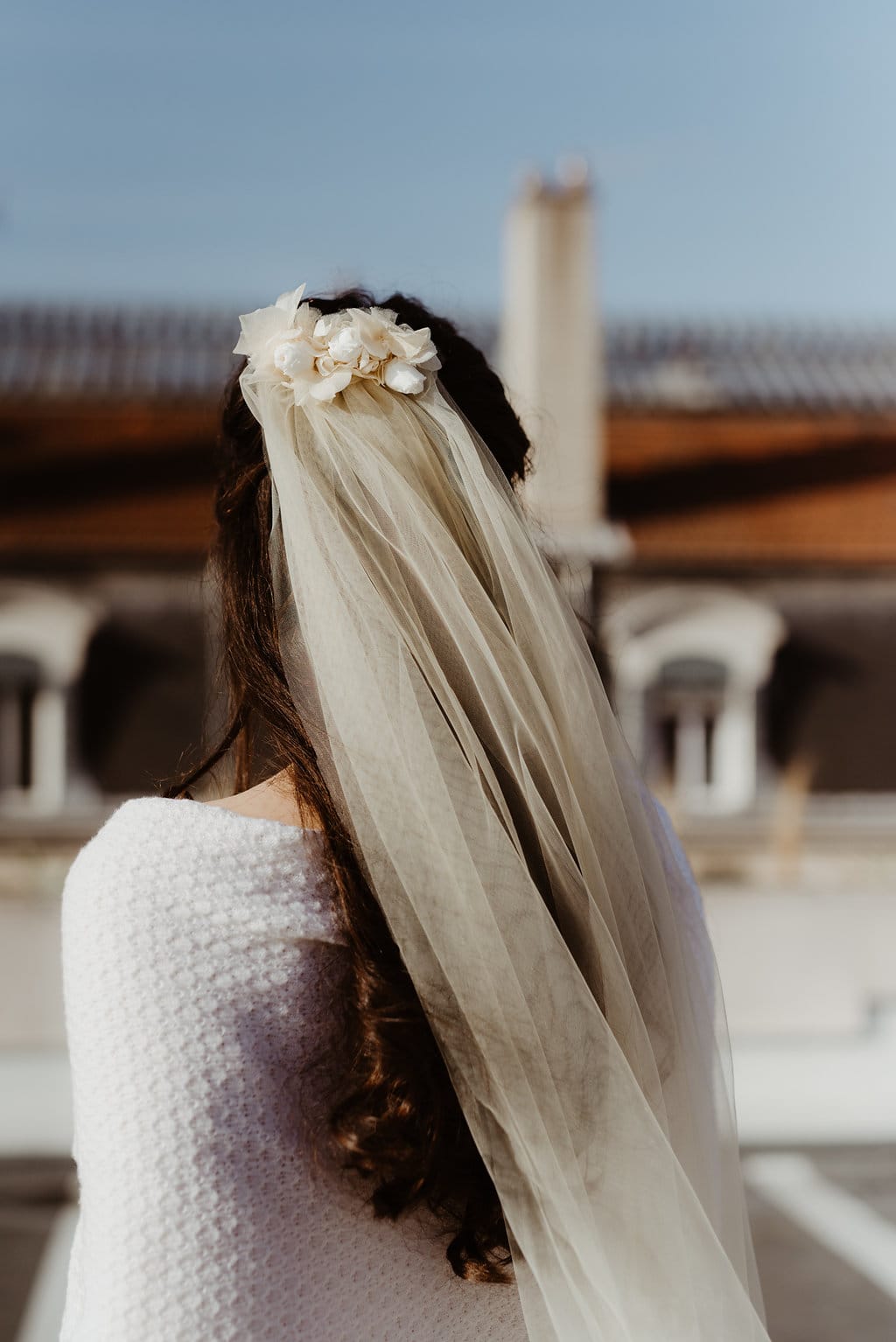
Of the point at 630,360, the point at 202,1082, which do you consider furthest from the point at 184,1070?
the point at 630,360

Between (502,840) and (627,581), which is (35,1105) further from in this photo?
(627,581)

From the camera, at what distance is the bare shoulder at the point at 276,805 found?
3.40ft

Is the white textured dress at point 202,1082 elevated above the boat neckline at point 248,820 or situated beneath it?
situated beneath

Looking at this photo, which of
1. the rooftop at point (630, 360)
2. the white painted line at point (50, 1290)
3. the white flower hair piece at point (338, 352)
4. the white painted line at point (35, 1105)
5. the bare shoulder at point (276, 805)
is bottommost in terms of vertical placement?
the white painted line at point (35, 1105)

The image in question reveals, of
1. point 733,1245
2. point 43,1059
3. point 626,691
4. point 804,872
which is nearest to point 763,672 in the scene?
point 626,691

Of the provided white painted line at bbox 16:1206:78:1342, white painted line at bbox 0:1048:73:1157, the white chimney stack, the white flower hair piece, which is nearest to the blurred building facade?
the white chimney stack

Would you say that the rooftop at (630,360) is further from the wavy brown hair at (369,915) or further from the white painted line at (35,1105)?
the wavy brown hair at (369,915)

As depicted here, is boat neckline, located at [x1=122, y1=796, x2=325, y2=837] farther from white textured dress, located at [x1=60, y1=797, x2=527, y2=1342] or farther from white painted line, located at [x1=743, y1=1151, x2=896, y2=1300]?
white painted line, located at [x1=743, y1=1151, x2=896, y2=1300]

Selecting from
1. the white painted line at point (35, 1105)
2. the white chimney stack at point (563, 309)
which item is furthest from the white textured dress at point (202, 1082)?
the white chimney stack at point (563, 309)

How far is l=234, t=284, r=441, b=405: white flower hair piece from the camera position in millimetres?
1094

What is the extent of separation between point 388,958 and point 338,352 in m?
0.51

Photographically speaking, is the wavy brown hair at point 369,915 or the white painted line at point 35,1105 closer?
the wavy brown hair at point 369,915

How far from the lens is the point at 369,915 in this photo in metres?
1.00

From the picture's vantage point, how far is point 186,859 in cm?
97
